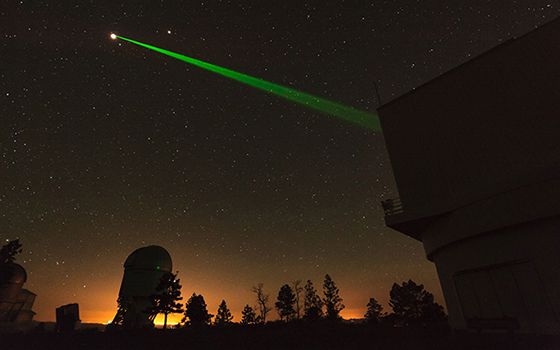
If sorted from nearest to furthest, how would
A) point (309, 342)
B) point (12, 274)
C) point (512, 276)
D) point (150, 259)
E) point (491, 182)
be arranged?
point (309, 342) < point (512, 276) < point (491, 182) < point (150, 259) < point (12, 274)

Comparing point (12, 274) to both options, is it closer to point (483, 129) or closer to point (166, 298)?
point (166, 298)

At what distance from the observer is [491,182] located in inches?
485

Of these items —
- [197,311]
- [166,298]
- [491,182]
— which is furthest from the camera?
[197,311]

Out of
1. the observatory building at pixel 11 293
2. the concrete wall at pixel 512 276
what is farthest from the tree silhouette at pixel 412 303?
the observatory building at pixel 11 293

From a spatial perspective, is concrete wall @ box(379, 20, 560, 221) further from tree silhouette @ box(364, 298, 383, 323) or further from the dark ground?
tree silhouette @ box(364, 298, 383, 323)

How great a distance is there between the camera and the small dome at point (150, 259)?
30.5 metres

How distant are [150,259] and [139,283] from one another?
2589 millimetres

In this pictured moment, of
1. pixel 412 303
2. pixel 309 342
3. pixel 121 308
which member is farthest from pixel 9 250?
pixel 412 303

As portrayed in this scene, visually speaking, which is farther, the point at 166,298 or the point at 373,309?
the point at 373,309

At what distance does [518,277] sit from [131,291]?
102 feet

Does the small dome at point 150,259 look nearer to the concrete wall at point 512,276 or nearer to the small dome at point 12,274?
the small dome at point 12,274

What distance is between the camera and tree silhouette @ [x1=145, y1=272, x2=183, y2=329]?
27047 millimetres

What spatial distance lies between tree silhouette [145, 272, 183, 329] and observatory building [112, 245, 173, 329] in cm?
Result: 93

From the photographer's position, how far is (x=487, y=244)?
1211 cm
